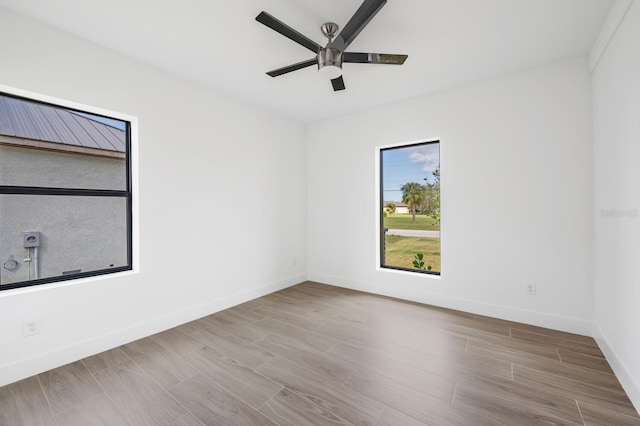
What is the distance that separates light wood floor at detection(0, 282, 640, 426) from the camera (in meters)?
1.66

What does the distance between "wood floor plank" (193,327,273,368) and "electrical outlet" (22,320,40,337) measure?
1.15 meters

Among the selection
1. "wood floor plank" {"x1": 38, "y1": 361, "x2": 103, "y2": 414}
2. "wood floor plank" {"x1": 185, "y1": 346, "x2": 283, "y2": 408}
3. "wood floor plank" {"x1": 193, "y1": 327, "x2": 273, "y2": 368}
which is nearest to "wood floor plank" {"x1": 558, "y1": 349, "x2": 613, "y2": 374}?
"wood floor plank" {"x1": 185, "y1": 346, "x2": 283, "y2": 408}

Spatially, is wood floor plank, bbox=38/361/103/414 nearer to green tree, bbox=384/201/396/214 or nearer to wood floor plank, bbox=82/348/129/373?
wood floor plank, bbox=82/348/129/373

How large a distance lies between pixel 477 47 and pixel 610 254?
2030mm

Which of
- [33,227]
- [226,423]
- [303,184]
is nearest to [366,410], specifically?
[226,423]

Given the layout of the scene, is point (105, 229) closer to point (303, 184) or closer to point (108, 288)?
point (108, 288)

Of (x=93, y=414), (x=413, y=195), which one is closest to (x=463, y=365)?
(x=413, y=195)

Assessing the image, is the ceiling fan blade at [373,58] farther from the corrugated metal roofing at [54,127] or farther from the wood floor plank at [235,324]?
the wood floor plank at [235,324]

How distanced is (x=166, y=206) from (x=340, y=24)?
2.34 meters

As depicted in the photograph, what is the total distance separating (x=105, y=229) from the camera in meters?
2.63

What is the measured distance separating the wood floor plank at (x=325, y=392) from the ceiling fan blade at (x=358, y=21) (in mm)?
2433

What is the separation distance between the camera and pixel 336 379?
2008 mm

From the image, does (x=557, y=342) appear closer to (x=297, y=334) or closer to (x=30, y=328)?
(x=297, y=334)

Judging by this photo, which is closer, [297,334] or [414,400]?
[414,400]
